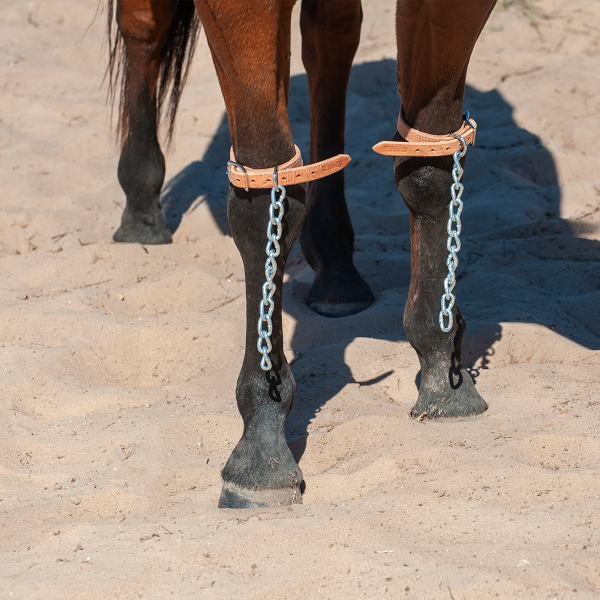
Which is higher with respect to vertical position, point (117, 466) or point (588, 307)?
point (588, 307)

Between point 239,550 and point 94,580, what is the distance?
0.92ft

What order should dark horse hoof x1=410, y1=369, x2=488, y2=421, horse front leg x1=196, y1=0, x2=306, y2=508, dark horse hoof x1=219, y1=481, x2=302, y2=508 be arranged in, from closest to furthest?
horse front leg x1=196, y1=0, x2=306, y2=508 < dark horse hoof x1=219, y1=481, x2=302, y2=508 < dark horse hoof x1=410, y1=369, x2=488, y2=421

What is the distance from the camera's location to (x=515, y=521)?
1463mm

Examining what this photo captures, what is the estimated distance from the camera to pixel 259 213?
5.32 feet

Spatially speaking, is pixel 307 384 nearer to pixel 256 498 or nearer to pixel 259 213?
pixel 256 498

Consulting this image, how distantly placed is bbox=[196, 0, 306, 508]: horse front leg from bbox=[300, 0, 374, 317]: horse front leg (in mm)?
955

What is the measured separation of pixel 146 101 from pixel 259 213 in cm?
183

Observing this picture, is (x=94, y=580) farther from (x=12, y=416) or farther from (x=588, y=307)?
(x=588, y=307)

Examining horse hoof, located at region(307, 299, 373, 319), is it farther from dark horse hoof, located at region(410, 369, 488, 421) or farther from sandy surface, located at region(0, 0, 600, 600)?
dark horse hoof, located at region(410, 369, 488, 421)

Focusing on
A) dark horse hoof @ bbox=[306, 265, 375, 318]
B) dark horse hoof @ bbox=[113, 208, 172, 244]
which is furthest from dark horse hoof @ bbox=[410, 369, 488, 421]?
dark horse hoof @ bbox=[113, 208, 172, 244]

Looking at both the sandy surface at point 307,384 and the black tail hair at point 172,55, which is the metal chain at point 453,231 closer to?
the sandy surface at point 307,384

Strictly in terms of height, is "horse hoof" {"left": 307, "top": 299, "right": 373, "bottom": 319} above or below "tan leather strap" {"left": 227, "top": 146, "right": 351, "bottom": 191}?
below

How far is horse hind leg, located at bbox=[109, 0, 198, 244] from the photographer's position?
10.3ft

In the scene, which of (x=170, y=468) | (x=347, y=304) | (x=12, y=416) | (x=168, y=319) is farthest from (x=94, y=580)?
(x=347, y=304)
